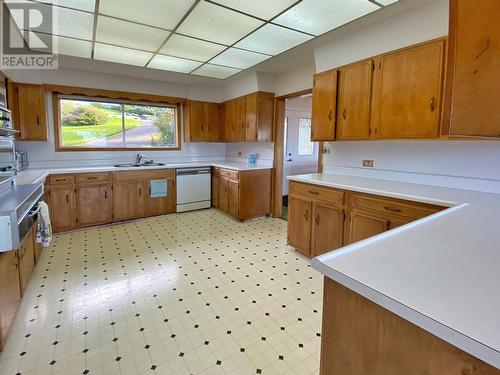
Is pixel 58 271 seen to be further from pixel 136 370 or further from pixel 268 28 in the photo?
pixel 268 28

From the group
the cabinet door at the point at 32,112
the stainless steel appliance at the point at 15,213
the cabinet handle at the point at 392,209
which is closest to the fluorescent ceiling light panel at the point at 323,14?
the cabinet handle at the point at 392,209

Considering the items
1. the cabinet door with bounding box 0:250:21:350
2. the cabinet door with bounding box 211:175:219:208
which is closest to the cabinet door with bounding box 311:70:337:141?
the cabinet door with bounding box 211:175:219:208

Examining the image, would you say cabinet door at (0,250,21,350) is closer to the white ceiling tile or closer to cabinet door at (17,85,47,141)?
cabinet door at (17,85,47,141)

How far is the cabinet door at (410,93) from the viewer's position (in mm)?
2205

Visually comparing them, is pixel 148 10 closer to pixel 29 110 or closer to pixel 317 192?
pixel 317 192

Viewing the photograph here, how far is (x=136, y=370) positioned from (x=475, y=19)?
88.9 inches

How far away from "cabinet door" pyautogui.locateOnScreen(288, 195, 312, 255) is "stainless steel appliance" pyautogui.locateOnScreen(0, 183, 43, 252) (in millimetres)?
2467

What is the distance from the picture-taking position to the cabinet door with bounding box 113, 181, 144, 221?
4.37 m

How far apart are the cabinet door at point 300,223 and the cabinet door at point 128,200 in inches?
104

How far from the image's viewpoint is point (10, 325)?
1890 millimetres

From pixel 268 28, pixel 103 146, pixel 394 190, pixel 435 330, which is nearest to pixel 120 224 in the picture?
pixel 103 146

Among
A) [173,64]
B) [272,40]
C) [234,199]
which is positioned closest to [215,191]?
[234,199]

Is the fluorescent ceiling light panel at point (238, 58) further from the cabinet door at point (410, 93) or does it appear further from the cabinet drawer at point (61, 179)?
the cabinet drawer at point (61, 179)

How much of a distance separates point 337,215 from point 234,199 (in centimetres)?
223
